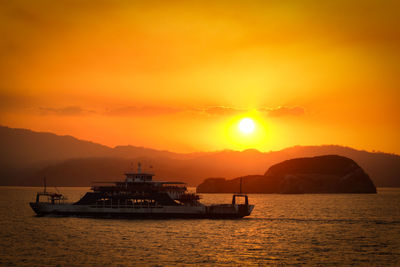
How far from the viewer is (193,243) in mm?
69188

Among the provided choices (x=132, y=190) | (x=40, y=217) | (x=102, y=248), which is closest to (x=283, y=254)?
(x=102, y=248)

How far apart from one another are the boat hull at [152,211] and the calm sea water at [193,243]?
1.59m

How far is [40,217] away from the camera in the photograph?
4341 inches

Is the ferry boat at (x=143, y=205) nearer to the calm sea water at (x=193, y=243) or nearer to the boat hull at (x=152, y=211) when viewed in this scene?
the boat hull at (x=152, y=211)

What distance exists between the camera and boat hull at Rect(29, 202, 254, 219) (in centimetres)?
9869

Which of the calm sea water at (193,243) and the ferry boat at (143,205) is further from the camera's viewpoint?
the ferry boat at (143,205)

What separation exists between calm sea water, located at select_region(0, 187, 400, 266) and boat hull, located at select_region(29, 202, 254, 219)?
159cm

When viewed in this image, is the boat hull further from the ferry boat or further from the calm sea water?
the calm sea water

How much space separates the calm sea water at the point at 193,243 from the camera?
2228 inches

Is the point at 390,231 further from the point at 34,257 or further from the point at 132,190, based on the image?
the point at 34,257

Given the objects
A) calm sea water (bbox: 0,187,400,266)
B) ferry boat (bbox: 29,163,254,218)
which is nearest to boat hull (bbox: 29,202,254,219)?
ferry boat (bbox: 29,163,254,218)

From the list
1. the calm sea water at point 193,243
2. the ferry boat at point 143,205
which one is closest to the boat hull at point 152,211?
the ferry boat at point 143,205

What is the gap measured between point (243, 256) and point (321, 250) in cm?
1216

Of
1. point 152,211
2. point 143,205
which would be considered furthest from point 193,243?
point 143,205
